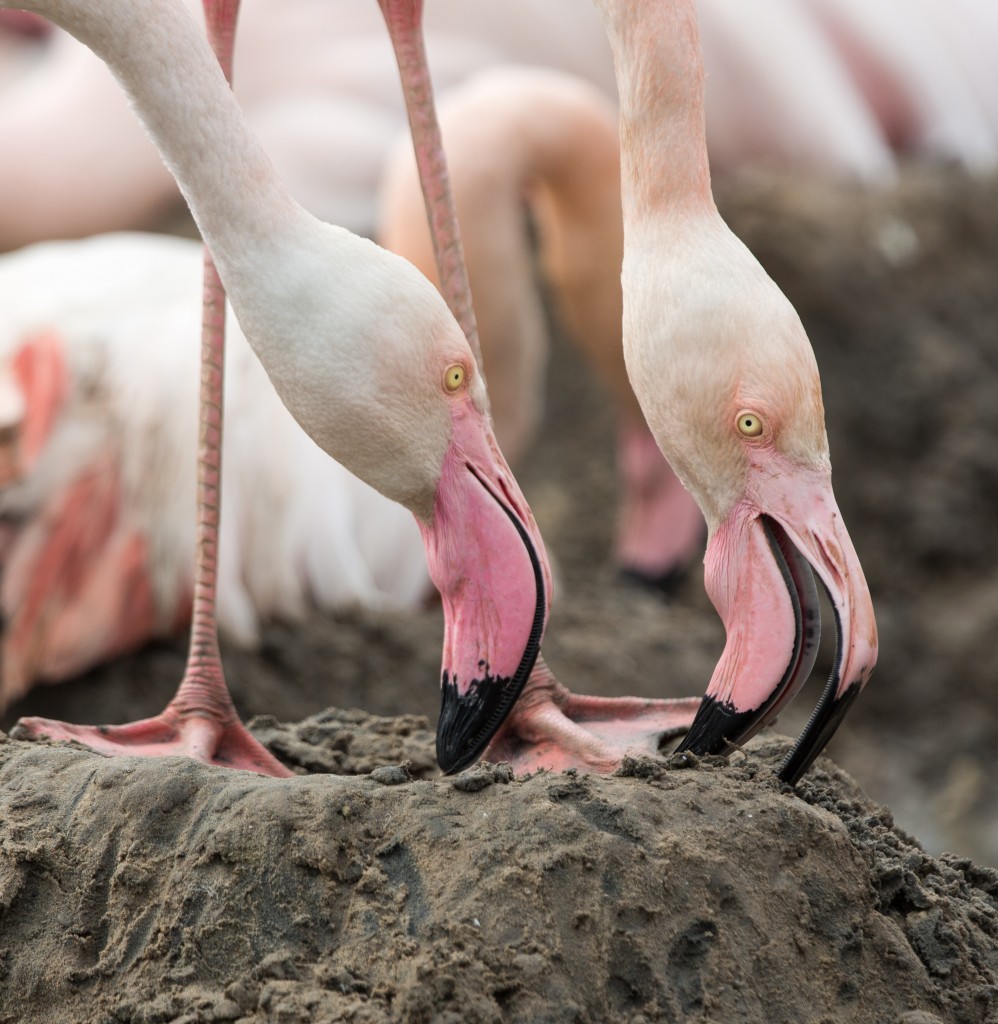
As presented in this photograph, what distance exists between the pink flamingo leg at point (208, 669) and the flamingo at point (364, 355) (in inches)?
15.3

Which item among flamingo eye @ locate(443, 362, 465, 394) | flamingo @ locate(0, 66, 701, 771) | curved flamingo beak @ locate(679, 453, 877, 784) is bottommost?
flamingo @ locate(0, 66, 701, 771)

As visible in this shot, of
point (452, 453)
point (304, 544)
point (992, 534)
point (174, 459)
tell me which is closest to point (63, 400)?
point (174, 459)

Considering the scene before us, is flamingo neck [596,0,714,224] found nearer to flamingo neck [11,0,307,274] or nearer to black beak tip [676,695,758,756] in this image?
flamingo neck [11,0,307,274]

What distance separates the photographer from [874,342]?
6859 millimetres

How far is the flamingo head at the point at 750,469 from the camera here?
213cm

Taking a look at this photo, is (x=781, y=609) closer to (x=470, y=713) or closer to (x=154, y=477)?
(x=470, y=713)

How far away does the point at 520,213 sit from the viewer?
17.6 feet

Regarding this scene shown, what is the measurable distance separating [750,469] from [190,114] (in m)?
0.90

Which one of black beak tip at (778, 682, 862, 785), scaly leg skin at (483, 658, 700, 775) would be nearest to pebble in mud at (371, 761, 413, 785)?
scaly leg skin at (483, 658, 700, 775)

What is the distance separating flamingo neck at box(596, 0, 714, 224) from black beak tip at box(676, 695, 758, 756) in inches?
27.0

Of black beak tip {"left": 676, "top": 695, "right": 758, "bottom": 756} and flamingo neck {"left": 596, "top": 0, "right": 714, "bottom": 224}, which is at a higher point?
flamingo neck {"left": 596, "top": 0, "right": 714, "bottom": 224}

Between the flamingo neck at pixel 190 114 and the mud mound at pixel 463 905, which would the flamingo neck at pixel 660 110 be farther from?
the mud mound at pixel 463 905

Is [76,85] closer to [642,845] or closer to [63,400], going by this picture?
[63,400]

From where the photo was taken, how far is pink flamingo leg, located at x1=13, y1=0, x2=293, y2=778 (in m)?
2.52
